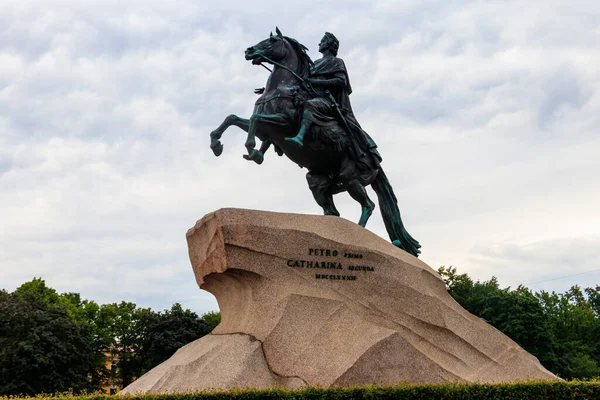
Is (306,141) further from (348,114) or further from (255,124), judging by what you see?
(348,114)

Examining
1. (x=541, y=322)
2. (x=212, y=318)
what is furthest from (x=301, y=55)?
(x=212, y=318)

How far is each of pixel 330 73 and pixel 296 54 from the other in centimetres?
79

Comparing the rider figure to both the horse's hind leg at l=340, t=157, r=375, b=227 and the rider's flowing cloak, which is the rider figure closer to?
the rider's flowing cloak

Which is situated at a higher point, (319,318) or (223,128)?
(223,128)

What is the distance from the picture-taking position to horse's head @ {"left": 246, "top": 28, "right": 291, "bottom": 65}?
1132 centimetres

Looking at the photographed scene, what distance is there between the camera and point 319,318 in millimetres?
9164

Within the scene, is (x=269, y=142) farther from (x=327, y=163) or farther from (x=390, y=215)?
(x=390, y=215)

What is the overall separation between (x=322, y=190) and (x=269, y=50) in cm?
300

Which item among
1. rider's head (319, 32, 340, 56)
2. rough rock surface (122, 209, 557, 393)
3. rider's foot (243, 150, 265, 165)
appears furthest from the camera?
rider's head (319, 32, 340, 56)

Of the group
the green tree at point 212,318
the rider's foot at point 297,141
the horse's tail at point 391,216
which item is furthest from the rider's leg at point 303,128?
the green tree at point 212,318

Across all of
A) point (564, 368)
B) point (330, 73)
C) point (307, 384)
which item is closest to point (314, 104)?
point (330, 73)

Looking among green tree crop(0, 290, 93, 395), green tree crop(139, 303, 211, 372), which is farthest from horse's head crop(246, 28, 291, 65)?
green tree crop(139, 303, 211, 372)

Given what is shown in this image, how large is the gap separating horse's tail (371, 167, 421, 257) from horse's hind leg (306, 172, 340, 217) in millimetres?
1094

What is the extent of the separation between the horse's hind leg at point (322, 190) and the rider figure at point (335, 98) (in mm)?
847
